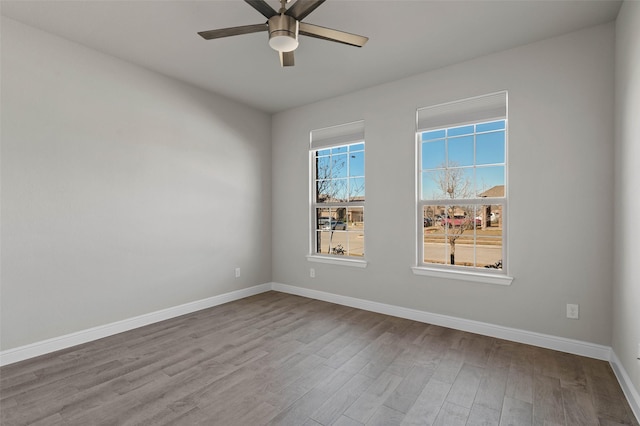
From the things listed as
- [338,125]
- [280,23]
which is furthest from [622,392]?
[338,125]

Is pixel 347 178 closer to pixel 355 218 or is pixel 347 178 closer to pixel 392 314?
pixel 355 218

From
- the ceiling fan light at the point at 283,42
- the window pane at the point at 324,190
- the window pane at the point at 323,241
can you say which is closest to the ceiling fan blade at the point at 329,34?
the ceiling fan light at the point at 283,42

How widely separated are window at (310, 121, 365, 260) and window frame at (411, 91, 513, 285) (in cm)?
75

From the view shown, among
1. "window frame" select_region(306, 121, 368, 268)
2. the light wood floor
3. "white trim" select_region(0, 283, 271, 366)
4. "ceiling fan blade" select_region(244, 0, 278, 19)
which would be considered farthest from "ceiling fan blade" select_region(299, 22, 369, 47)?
"white trim" select_region(0, 283, 271, 366)

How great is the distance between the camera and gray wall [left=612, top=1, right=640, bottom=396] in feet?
6.39

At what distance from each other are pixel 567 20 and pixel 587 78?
50cm

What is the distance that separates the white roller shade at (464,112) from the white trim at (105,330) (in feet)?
10.8

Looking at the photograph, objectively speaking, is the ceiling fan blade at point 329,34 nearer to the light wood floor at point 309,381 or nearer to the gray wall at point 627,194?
the gray wall at point 627,194

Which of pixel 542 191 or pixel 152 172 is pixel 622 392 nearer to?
pixel 542 191

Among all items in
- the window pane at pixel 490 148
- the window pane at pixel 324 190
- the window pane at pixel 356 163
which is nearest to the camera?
the window pane at pixel 490 148

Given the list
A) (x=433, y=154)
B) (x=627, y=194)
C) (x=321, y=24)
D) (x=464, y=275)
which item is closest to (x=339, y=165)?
(x=433, y=154)

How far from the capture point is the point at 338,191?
4.32 metres

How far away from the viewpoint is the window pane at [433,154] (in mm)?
3436

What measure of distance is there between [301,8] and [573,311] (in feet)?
10.5
